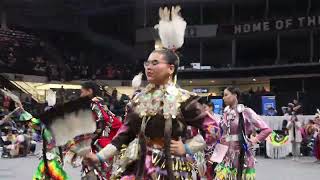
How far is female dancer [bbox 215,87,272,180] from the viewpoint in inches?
294

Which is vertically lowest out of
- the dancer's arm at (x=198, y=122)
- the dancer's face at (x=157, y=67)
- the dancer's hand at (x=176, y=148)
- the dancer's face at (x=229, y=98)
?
the dancer's hand at (x=176, y=148)

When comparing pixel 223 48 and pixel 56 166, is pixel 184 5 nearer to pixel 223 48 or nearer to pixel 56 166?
pixel 223 48

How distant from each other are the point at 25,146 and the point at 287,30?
21190 mm

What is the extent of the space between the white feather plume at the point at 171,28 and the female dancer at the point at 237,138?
3.21m

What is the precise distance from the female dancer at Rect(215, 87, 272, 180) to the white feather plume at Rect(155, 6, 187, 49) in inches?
127

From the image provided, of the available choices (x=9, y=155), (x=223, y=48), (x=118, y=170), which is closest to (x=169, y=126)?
(x=118, y=170)

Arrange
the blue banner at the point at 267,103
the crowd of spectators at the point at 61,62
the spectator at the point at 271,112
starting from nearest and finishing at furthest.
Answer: the spectator at the point at 271,112, the blue banner at the point at 267,103, the crowd of spectators at the point at 61,62

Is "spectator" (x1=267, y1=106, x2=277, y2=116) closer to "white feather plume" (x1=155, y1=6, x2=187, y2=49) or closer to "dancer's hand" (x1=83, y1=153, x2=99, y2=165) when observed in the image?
"white feather plume" (x1=155, y1=6, x2=187, y2=49)

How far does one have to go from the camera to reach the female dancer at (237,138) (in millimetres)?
7469

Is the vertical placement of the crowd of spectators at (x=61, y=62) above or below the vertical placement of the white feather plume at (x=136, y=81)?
above

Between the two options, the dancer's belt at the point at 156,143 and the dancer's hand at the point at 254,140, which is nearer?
the dancer's belt at the point at 156,143

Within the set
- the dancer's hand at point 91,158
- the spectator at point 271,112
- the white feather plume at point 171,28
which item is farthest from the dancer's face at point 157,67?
the spectator at point 271,112

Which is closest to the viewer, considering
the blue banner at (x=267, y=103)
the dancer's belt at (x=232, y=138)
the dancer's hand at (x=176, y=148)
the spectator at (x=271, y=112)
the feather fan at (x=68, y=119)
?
the feather fan at (x=68, y=119)

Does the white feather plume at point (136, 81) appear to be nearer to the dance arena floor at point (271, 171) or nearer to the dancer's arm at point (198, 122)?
the dancer's arm at point (198, 122)
